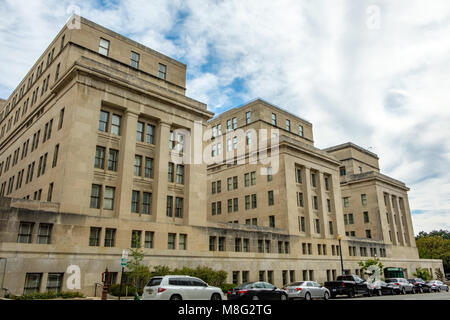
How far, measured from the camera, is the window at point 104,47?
122 feet

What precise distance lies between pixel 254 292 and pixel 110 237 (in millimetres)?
13732

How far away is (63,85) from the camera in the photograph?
110 ft

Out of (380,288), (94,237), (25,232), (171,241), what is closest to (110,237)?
(94,237)

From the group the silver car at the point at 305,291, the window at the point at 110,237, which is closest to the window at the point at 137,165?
the window at the point at 110,237

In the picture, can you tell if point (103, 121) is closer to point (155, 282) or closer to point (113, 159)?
point (113, 159)

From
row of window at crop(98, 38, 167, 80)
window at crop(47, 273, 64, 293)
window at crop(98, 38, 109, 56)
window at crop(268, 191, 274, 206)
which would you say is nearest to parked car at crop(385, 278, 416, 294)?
window at crop(268, 191, 274, 206)

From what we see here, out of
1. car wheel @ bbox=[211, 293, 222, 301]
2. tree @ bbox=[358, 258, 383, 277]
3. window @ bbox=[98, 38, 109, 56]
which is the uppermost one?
window @ bbox=[98, 38, 109, 56]

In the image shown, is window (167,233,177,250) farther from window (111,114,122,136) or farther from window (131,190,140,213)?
window (111,114,122,136)

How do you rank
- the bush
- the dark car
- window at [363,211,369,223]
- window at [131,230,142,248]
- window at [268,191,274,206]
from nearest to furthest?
the dark car, the bush, window at [131,230,142,248], window at [268,191,274,206], window at [363,211,369,223]

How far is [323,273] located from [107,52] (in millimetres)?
40408

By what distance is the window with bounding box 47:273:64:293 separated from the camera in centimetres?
2538

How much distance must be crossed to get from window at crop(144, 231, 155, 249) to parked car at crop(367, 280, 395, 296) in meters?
22.0

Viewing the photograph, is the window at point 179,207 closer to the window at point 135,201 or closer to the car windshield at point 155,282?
the window at point 135,201
